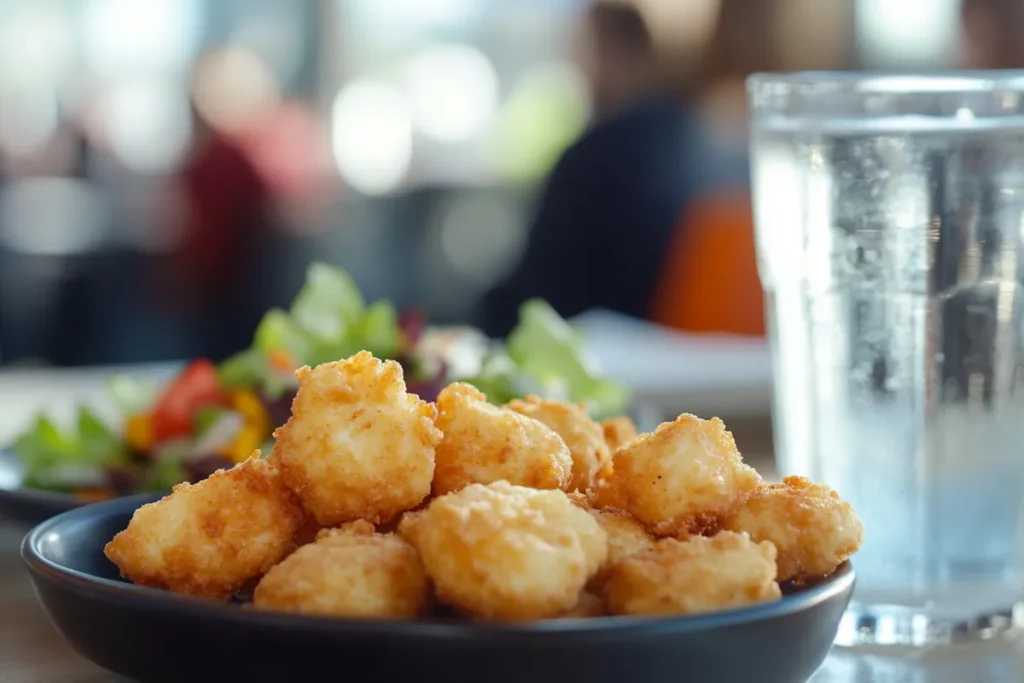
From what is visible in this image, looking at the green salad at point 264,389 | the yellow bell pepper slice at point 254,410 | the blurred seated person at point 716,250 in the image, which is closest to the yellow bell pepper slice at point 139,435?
the green salad at point 264,389

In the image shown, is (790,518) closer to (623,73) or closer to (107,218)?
(623,73)

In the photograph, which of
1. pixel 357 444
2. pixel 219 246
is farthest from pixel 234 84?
pixel 357 444

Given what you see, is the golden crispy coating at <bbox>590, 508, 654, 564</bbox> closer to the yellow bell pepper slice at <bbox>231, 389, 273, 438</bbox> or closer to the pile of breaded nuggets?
the pile of breaded nuggets

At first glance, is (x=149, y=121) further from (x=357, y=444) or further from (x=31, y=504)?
(x=357, y=444)

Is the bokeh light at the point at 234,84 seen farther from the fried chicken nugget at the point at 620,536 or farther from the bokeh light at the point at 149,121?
the fried chicken nugget at the point at 620,536

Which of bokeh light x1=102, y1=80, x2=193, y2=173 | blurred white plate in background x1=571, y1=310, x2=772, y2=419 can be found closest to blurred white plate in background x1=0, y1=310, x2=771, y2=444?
blurred white plate in background x1=571, y1=310, x2=772, y2=419
